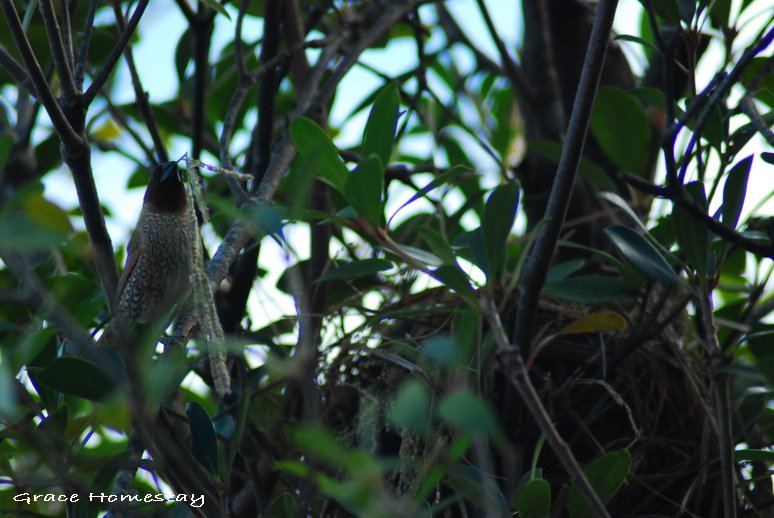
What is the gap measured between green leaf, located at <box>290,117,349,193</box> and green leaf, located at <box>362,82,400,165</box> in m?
0.08

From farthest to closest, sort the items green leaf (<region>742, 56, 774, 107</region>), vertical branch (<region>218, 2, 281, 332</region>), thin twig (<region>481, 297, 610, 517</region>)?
vertical branch (<region>218, 2, 281, 332</region>) < green leaf (<region>742, 56, 774, 107</region>) < thin twig (<region>481, 297, 610, 517</region>)

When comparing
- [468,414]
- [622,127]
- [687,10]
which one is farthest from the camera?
[622,127]

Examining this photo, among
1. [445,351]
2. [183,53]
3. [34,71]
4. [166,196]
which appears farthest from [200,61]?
[445,351]

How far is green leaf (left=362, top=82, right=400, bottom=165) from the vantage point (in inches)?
48.2

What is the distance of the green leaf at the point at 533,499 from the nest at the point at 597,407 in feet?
0.90

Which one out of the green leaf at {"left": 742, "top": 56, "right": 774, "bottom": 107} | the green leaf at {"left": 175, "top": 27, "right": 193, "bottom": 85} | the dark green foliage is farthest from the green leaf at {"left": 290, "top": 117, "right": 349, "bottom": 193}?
the green leaf at {"left": 175, "top": 27, "right": 193, "bottom": 85}

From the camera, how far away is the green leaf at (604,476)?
124 cm

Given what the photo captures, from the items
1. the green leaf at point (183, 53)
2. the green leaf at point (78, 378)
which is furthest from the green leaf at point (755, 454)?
the green leaf at point (183, 53)

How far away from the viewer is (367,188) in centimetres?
106

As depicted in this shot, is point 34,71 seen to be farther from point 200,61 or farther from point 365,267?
point 200,61

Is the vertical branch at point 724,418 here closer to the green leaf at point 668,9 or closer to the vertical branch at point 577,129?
the vertical branch at point 577,129

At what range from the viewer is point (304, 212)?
1.07 metres

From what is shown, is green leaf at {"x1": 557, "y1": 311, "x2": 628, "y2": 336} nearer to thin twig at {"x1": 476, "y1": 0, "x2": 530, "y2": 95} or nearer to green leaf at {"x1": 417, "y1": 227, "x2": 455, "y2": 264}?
green leaf at {"x1": 417, "y1": 227, "x2": 455, "y2": 264}

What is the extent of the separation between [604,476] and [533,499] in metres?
0.16
